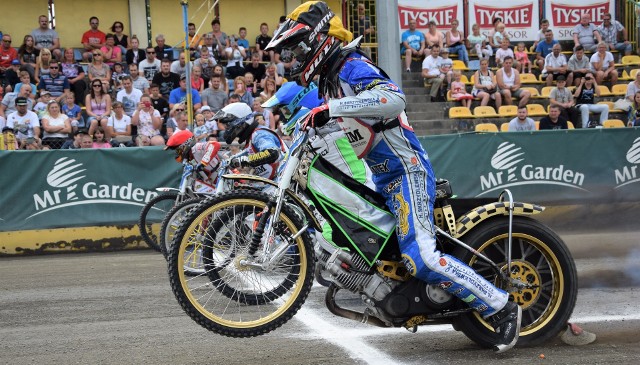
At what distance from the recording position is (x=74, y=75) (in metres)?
17.4

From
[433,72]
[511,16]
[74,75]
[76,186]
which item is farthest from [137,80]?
[511,16]

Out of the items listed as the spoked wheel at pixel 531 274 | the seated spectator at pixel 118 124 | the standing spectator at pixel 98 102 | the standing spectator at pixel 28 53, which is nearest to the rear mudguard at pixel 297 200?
the spoked wheel at pixel 531 274

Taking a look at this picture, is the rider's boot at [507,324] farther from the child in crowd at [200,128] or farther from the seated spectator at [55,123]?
the seated spectator at [55,123]

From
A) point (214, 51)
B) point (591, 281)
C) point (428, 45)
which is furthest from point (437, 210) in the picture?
point (428, 45)

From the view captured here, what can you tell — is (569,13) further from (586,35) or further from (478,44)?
(478,44)

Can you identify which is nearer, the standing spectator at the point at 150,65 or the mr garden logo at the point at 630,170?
the mr garden logo at the point at 630,170

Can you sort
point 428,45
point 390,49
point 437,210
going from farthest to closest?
point 428,45 → point 390,49 → point 437,210

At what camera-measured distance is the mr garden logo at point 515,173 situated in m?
13.8

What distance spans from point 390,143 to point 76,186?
8.86m

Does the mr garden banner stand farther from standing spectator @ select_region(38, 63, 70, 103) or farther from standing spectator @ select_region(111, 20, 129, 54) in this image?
standing spectator @ select_region(111, 20, 129, 54)

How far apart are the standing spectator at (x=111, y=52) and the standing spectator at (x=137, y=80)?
1.23m

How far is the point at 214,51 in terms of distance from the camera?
19.2 meters

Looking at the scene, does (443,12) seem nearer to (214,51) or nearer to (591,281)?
(214,51)

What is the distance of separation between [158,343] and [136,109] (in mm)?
10830
